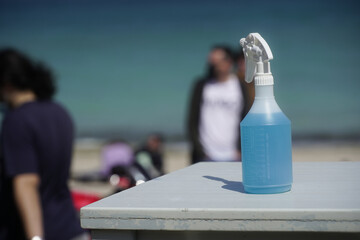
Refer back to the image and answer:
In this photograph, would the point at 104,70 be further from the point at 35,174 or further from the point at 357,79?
the point at 35,174

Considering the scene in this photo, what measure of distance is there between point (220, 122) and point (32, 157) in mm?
1795

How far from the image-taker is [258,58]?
1.25 metres

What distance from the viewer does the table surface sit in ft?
3.24

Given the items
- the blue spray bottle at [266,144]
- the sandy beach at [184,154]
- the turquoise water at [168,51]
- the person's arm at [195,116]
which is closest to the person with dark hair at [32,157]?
the blue spray bottle at [266,144]

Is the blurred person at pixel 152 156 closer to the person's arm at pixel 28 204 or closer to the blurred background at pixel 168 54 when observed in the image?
the person's arm at pixel 28 204

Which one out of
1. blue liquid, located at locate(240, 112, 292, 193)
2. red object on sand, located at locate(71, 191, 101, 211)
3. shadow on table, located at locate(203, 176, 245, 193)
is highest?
blue liquid, located at locate(240, 112, 292, 193)

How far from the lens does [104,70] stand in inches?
943

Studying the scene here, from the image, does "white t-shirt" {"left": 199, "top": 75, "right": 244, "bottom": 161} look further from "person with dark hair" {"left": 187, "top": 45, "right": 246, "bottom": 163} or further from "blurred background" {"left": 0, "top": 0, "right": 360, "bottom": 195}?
"blurred background" {"left": 0, "top": 0, "right": 360, "bottom": 195}

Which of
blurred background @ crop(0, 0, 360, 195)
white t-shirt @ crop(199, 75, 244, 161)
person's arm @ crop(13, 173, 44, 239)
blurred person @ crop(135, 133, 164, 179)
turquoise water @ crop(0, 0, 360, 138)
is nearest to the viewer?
person's arm @ crop(13, 173, 44, 239)

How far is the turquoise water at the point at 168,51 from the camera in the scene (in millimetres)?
21000

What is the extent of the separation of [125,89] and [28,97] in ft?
68.7

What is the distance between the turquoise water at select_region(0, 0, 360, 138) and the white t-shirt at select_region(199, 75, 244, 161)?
16.4 metres

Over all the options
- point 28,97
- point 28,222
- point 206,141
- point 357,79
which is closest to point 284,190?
point 28,222

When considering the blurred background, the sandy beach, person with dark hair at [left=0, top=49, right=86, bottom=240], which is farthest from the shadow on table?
the blurred background
